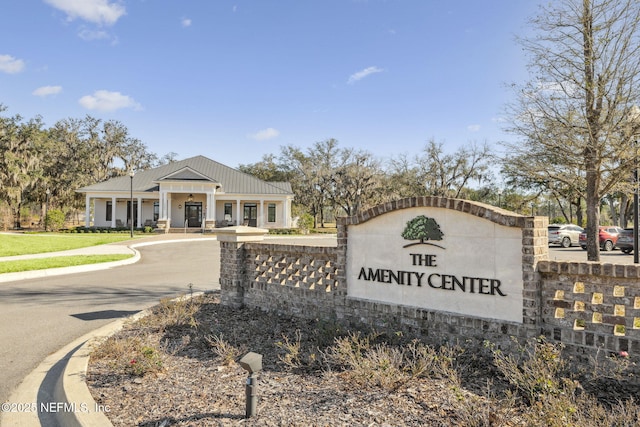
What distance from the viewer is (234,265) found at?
23.4 ft

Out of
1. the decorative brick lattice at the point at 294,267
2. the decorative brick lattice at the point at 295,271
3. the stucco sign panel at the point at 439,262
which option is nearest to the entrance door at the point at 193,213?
the decorative brick lattice at the point at 294,267

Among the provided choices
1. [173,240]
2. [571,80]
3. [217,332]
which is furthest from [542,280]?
[173,240]

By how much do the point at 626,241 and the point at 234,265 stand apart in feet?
76.3

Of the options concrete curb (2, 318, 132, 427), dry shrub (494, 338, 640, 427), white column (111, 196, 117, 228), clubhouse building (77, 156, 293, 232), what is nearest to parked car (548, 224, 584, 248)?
clubhouse building (77, 156, 293, 232)

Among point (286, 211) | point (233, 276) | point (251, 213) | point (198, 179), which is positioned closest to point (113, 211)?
point (198, 179)

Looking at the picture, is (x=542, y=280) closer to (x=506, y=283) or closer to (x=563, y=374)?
(x=506, y=283)

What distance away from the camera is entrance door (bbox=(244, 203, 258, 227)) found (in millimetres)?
40094

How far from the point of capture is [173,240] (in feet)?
83.8

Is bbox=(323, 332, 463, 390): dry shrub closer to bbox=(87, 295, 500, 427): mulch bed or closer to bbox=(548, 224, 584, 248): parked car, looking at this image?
bbox=(87, 295, 500, 427): mulch bed

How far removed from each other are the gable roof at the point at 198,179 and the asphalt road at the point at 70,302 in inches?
860

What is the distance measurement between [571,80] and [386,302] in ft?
21.6

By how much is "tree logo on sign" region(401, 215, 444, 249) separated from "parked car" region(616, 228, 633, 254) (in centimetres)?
2262

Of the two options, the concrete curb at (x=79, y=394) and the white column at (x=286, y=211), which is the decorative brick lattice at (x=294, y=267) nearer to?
the concrete curb at (x=79, y=394)

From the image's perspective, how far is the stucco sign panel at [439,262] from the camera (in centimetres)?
433
